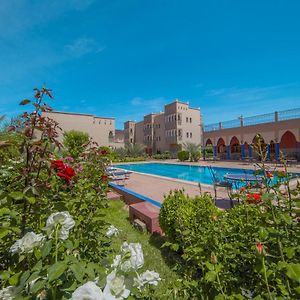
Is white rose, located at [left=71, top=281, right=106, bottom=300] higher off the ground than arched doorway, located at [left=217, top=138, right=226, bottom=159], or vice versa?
arched doorway, located at [left=217, top=138, right=226, bottom=159]

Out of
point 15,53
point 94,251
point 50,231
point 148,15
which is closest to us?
point 50,231

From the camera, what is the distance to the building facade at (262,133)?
21859 mm

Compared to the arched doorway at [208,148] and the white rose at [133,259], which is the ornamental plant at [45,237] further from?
the arched doorway at [208,148]

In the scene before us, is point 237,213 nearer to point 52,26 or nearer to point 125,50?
point 52,26

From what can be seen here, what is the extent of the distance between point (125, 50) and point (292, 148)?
73.6ft

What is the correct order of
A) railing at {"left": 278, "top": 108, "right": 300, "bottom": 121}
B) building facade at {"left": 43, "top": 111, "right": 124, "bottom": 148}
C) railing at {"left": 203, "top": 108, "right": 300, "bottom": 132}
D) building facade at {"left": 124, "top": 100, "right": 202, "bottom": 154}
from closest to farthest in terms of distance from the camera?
railing at {"left": 278, "top": 108, "right": 300, "bottom": 121} < railing at {"left": 203, "top": 108, "right": 300, "bottom": 132} < building facade at {"left": 43, "top": 111, "right": 124, "bottom": 148} < building facade at {"left": 124, "top": 100, "right": 202, "bottom": 154}

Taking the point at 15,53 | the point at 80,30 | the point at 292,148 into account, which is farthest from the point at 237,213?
the point at 292,148

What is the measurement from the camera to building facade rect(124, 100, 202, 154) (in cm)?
3900

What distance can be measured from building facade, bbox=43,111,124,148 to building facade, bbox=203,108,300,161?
17.9m

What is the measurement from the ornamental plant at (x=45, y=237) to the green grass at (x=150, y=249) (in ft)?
3.43

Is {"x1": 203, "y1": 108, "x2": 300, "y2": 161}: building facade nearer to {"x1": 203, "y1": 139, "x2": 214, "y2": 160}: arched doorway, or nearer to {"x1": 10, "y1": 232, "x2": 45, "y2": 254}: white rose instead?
{"x1": 203, "y1": 139, "x2": 214, "y2": 160}: arched doorway

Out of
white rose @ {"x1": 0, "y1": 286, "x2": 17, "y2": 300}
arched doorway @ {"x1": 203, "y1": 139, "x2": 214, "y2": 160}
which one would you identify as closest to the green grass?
white rose @ {"x1": 0, "y1": 286, "x2": 17, "y2": 300}

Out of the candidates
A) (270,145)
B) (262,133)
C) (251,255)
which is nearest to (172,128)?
(262,133)

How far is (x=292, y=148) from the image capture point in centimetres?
2488
